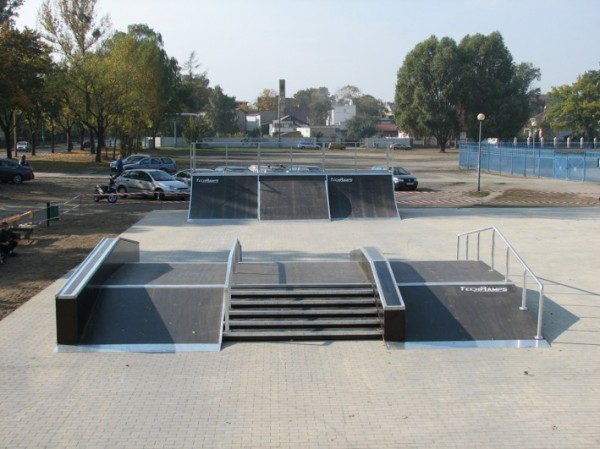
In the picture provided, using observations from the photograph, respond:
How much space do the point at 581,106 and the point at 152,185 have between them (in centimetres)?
6815

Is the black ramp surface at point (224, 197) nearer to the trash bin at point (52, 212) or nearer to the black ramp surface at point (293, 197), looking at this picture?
the black ramp surface at point (293, 197)

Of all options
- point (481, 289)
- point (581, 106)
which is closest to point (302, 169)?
point (481, 289)

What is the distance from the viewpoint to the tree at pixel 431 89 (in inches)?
3391

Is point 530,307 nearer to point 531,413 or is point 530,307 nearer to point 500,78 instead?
point 531,413

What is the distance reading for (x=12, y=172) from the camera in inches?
1515

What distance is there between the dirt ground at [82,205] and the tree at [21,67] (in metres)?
5.58

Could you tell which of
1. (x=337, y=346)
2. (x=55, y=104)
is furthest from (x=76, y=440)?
(x=55, y=104)

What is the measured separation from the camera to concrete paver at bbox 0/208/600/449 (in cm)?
719

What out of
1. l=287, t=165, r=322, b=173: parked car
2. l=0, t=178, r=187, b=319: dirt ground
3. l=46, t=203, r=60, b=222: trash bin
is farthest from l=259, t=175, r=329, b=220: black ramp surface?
l=46, t=203, r=60, b=222: trash bin

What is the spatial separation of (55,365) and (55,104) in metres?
55.3

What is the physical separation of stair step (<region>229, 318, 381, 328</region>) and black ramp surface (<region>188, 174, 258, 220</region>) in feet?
47.4

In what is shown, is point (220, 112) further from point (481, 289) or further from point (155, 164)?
point (481, 289)

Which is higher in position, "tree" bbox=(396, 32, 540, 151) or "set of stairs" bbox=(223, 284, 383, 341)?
"tree" bbox=(396, 32, 540, 151)

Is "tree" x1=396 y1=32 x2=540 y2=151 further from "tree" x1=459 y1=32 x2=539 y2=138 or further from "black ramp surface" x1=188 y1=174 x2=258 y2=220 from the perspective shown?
"black ramp surface" x1=188 y1=174 x2=258 y2=220
